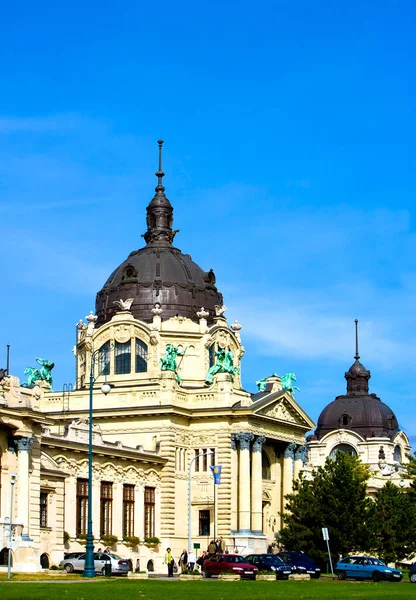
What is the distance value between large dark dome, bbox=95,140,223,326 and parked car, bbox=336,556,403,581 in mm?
36801

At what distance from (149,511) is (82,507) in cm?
1036

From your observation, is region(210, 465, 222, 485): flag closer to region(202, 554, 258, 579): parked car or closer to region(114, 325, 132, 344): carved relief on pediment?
region(202, 554, 258, 579): parked car

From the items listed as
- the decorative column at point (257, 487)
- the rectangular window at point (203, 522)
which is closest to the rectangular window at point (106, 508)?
the rectangular window at point (203, 522)

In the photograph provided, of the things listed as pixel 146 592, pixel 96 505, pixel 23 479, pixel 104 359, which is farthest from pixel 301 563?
pixel 104 359

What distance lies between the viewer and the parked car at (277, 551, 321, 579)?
254ft

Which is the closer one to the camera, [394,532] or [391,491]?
[394,532]

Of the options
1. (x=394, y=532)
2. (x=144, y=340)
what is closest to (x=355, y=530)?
(x=394, y=532)

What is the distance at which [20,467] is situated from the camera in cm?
6781

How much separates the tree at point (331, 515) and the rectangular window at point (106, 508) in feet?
44.3

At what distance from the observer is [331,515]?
292ft

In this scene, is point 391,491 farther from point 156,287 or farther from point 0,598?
point 0,598

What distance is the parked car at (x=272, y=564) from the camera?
7300cm

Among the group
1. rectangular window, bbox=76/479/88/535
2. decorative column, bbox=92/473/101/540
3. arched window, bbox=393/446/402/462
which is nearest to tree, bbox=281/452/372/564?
decorative column, bbox=92/473/101/540

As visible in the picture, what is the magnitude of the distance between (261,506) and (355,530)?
13525 millimetres
